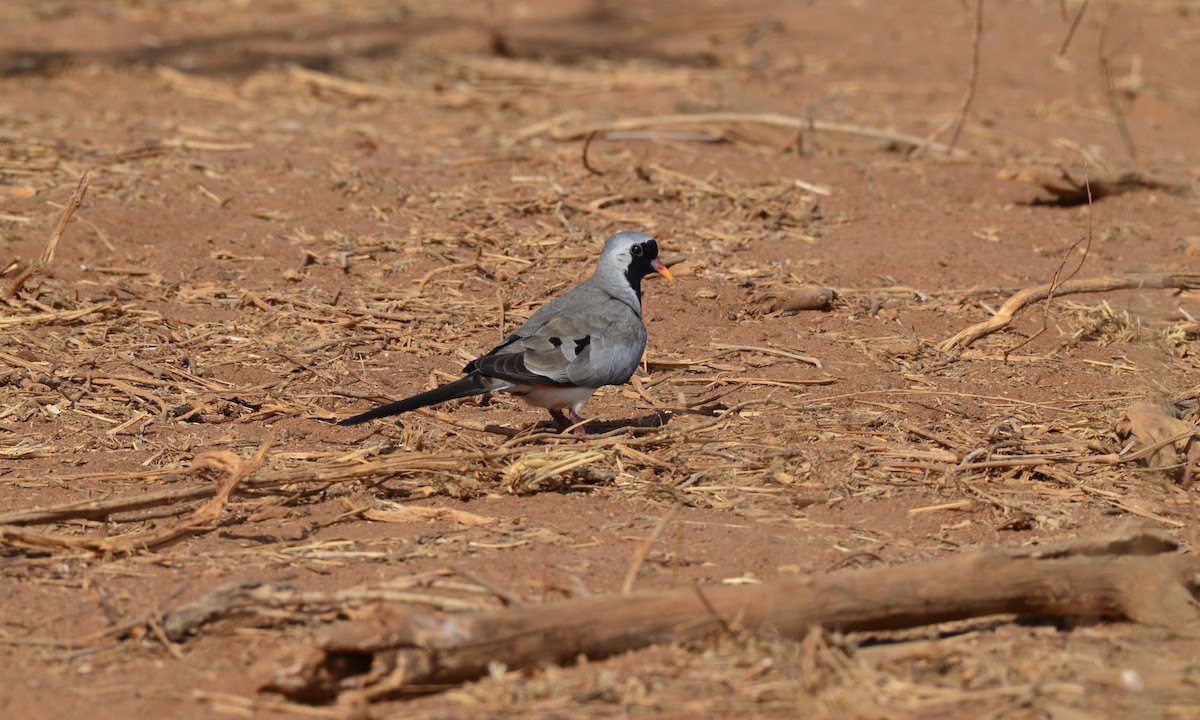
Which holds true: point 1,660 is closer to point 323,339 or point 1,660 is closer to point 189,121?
point 323,339

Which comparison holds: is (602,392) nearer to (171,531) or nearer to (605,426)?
(605,426)

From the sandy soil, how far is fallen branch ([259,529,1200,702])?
0.26ft

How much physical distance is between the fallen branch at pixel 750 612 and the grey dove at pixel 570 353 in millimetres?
1839

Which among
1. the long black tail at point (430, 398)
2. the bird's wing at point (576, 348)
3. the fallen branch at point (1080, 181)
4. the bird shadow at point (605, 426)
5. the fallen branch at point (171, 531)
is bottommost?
the bird shadow at point (605, 426)

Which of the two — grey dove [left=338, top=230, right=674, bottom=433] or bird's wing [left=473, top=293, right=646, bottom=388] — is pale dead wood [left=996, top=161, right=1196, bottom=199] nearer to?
grey dove [left=338, top=230, right=674, bottom=433]

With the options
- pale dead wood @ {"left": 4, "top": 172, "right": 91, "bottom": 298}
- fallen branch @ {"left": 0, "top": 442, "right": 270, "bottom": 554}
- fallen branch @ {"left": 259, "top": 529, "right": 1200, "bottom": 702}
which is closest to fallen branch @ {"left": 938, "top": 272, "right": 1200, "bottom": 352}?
fallen branch @ {"left": 259, "top": 529, "right": 1200, "bottom": 702}

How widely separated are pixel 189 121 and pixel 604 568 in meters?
7.43

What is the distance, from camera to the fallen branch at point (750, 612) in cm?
Answer: 365

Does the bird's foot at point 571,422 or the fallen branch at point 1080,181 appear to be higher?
the fallen branch at point 1080,181

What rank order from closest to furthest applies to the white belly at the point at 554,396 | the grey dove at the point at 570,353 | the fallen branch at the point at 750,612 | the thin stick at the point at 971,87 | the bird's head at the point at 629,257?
the fallen branch at the point at 750,612 < the grey dove at the point at 570,353 < the white belly at the point at 554,396 < the bird's head at the point at 629,257 < the thin stick at the point at 971,87

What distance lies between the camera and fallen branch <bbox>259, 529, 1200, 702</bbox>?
3654mm

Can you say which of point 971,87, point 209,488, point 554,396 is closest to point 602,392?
point 554,396

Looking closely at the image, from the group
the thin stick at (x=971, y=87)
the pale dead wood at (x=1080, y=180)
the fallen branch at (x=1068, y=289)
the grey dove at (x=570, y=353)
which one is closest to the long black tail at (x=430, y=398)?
the grey dove at (x=570, y=353)

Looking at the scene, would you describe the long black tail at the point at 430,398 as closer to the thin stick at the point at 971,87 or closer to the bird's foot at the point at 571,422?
the bird's foot at the point at 571,422
